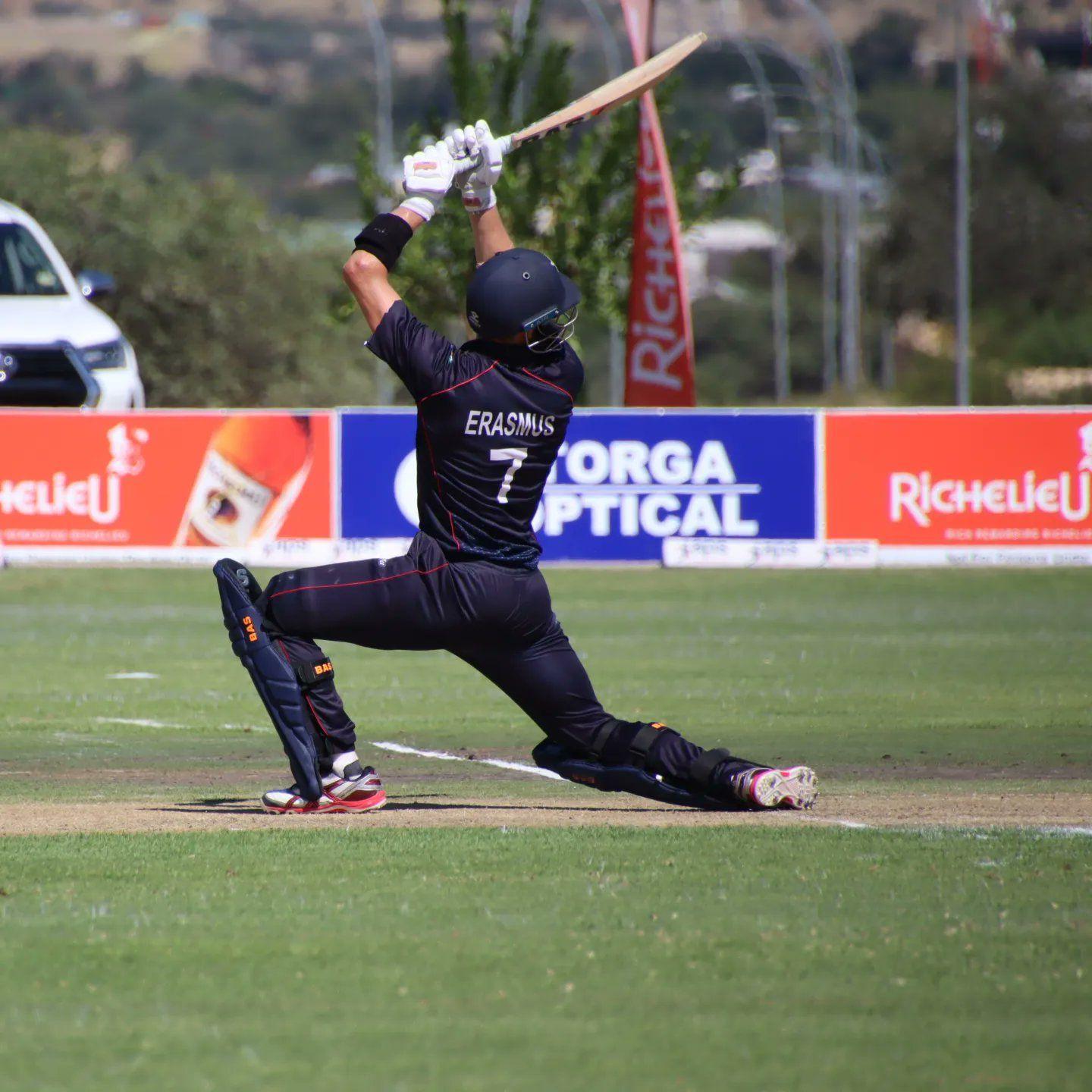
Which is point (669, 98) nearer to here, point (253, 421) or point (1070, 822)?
point (253, 421)

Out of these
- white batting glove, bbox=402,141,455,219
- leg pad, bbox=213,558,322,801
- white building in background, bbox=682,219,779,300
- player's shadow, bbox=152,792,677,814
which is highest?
white batting glove, bbox=402,141,455,219

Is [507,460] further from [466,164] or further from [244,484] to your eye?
[244,484]

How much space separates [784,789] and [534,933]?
Result: 2.21 meters

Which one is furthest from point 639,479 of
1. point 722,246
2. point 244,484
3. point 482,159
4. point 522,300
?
point 722,246

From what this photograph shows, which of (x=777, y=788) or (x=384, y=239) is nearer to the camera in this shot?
(x=384, y=239)

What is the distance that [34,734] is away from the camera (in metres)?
10.9

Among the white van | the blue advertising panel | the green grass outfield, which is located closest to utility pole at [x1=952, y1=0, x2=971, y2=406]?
the blue advertising panel

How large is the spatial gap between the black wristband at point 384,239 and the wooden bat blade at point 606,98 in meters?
1.18

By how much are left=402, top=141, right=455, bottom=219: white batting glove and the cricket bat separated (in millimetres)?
241

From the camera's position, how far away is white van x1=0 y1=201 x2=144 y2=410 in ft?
65.6

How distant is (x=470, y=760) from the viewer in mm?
10133

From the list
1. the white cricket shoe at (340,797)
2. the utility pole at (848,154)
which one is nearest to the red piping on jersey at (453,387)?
the white cricket shoe at (340,797)

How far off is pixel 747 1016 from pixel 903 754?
18.4 ft

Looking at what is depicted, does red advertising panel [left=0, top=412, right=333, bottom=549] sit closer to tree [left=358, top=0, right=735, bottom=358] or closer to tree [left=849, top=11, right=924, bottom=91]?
tree [left=358, top=0, right=735, bottom=358]
